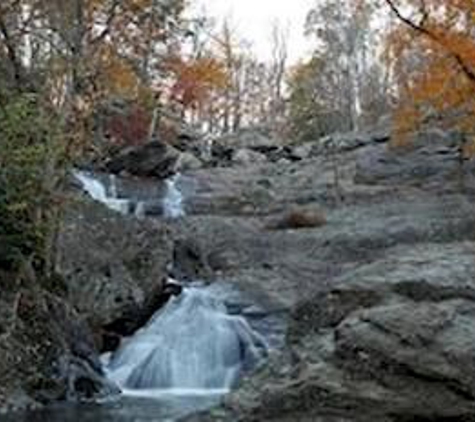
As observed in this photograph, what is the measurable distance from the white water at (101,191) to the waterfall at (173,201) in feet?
4.10

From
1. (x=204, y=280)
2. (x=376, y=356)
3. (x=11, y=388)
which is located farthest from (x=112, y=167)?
(x=376, y=356)

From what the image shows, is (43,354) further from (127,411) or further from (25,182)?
(25,182)

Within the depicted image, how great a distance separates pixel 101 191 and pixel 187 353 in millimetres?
14285

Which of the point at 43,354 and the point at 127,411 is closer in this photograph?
the point at 127,411

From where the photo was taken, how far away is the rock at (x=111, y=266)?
19016mm

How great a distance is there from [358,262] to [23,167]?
8.90 meters

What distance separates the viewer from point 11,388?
15.5 metres

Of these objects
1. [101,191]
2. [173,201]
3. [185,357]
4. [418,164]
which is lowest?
[185,357]

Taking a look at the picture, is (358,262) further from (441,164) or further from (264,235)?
(441,164)

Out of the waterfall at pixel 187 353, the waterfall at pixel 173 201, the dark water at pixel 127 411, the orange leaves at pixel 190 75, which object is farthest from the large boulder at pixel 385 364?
the waterfall at pixel 173 201

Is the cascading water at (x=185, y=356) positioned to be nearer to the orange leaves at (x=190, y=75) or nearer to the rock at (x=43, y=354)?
the rock at (x=43, y=354)

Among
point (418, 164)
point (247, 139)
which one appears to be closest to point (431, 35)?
point (418, 164)

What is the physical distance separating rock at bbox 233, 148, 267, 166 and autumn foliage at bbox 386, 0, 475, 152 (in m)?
15.8

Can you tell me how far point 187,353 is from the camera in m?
Answer: 18.6
